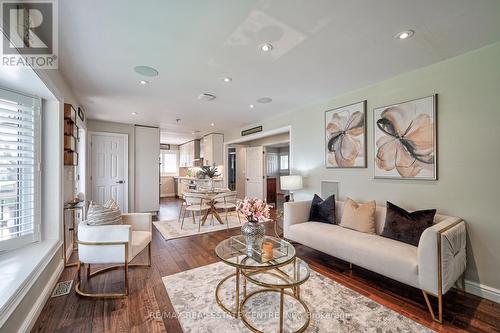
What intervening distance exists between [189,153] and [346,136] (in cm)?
709

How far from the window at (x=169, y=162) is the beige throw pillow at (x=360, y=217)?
8837mm

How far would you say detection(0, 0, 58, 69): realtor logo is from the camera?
1.49 m

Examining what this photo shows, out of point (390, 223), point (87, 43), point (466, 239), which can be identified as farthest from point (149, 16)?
point (466, 239)

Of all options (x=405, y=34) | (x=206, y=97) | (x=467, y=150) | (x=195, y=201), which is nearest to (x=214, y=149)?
(x=195, y=201)

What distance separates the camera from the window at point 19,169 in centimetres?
197

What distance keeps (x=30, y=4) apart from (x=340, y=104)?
374 centimetres

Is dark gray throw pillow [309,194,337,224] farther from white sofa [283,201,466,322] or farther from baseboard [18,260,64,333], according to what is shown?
baseboard [18,260,64,333]

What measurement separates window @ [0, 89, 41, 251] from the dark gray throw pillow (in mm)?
3512

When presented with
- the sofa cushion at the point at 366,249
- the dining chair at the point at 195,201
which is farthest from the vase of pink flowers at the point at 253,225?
the dining chair at the point at 195,201

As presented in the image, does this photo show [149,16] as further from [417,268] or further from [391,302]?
[391,302]

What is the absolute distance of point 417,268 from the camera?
1.89 m

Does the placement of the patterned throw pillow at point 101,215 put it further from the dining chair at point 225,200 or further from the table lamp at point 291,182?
the table lamp at point 291,182

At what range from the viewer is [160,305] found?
76.5 inches

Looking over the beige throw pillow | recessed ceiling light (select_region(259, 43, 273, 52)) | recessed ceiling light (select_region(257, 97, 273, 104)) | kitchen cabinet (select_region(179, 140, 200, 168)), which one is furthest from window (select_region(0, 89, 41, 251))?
kitchen cabinet (select_region(179, 140, 200, 168))
